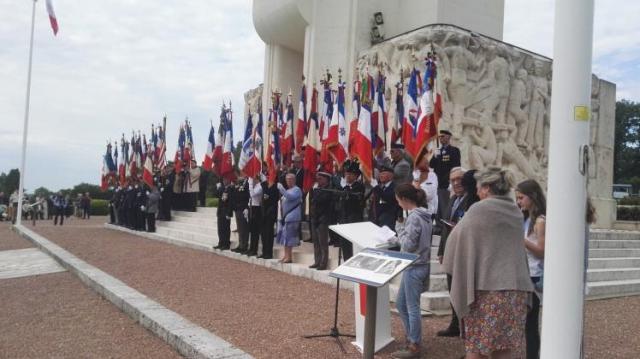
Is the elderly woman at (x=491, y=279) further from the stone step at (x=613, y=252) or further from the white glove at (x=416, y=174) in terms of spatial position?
the stone step at (x=613, y=252)

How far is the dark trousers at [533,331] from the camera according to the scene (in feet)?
14.9

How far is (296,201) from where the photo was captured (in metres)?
10.6

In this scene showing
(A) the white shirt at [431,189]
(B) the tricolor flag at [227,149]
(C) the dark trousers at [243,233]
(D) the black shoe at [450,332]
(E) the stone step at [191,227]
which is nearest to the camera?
(D) the black shoe at [450,332]

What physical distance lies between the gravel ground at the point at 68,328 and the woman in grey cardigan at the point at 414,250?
7.56 feet

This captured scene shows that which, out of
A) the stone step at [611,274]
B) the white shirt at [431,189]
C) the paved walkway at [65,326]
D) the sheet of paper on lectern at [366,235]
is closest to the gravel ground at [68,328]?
the paved walkway at [65,326]

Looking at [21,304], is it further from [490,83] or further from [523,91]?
[523,91]

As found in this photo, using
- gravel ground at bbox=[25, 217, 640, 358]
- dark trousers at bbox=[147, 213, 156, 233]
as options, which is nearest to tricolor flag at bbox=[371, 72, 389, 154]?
gravel ground at bbox=[25, 217, 640, 358]

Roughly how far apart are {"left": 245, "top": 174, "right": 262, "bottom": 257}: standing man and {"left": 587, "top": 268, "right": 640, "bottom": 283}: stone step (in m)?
6.57

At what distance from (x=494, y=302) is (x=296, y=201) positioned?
7177mm

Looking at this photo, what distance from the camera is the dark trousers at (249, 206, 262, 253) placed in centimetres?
1147

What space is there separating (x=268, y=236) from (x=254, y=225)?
0.58 m

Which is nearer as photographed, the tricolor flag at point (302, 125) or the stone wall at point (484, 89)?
the tricolor flag at point (302, 125)

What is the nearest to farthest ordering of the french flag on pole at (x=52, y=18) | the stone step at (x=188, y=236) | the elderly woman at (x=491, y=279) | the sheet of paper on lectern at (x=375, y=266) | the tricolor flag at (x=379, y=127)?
1. the elderly woman at (x=491, y=279)
2. the sheet of paper on lectern at (x=375, y=266)
3. the tricolor flag at (x=379, y=127)
4. the stone step at (x=188, y=236)
5. the french flag on pole at (x=52, y=18)

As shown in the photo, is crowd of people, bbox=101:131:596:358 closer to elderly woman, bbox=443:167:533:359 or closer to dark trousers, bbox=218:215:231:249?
elderly woman, bbox=443:167:533:359
